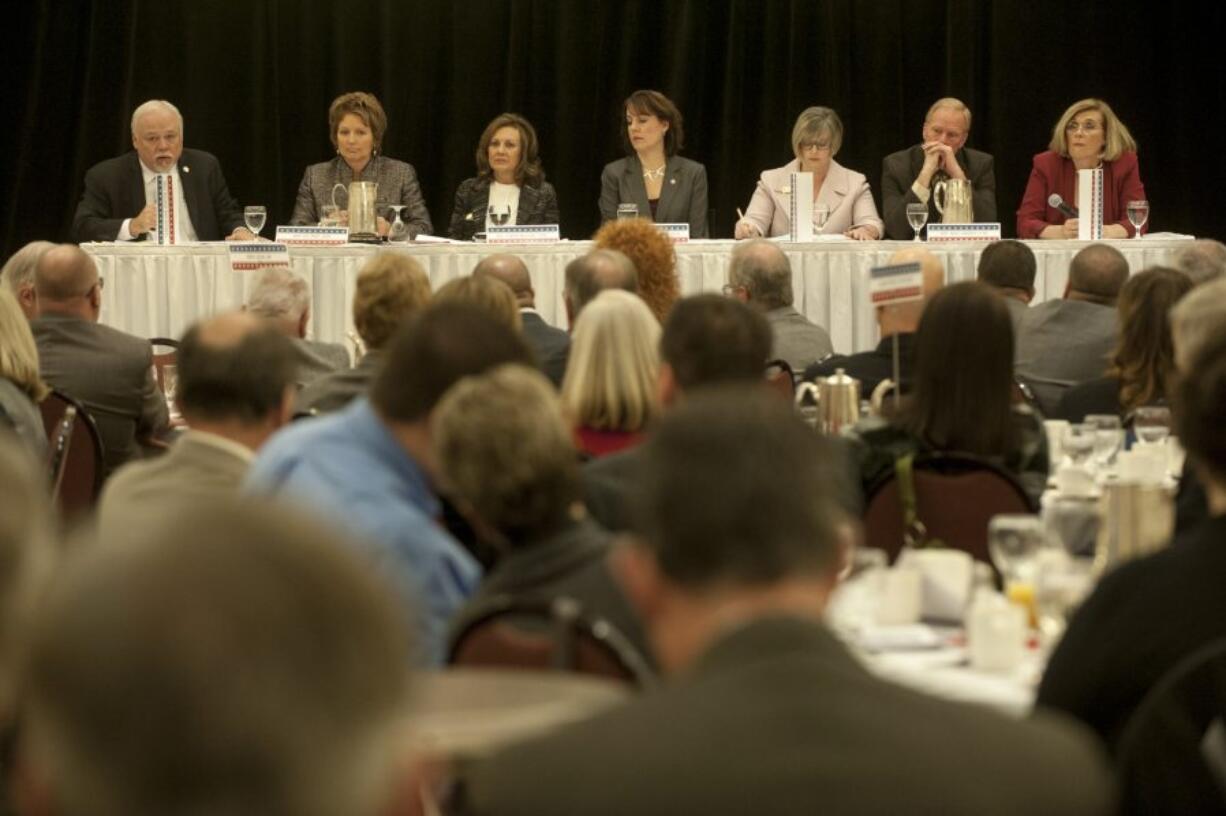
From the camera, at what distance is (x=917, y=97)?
1132 centimetres

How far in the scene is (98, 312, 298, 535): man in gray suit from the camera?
11.0ft

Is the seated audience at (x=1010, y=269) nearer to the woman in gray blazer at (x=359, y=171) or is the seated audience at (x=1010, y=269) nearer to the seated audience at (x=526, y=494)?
the woman in gray blazer at (x=359, y=171)

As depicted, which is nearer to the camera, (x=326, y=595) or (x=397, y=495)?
(x=326, y=595)

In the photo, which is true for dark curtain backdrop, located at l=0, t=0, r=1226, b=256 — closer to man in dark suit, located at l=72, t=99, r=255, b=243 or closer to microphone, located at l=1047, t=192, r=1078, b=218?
man in dark suit, located at l=72, t=99, r=255, b=243

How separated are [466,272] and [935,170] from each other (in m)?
2.32

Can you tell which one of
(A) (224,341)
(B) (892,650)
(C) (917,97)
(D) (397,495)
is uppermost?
(C) (917,97)

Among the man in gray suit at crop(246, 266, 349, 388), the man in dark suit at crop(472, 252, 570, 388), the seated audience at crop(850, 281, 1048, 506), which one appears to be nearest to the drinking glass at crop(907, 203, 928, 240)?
the man in dark suit at crop(472, 252, 570, 388)

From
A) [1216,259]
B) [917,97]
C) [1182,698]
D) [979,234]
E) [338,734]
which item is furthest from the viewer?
[917,97]

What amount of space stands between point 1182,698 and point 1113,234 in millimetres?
6543

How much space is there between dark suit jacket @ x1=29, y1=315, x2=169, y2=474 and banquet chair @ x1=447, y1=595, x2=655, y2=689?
3.45 metres

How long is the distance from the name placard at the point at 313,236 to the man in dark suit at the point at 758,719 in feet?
21.4

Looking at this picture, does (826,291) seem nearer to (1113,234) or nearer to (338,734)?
(1113,234)

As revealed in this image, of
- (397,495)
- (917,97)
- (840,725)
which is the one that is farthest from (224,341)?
(917,97)

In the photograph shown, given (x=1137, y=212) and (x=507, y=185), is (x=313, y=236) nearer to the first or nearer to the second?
(x=507, y=185)
